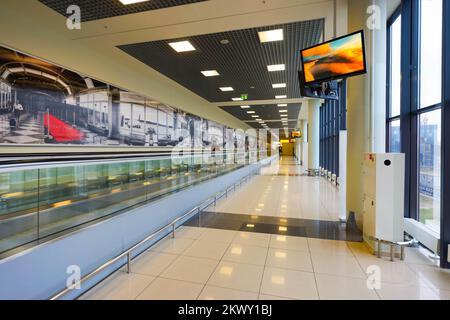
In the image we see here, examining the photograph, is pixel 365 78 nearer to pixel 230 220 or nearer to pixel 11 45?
pixel 230 220

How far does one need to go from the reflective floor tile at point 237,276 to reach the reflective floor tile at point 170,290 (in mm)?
216

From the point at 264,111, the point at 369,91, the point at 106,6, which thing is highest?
the point at 264,111

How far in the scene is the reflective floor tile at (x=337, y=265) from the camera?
2.74 m

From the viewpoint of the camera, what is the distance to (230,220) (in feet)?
15.9

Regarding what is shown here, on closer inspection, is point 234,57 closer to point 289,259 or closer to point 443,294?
point 289,259

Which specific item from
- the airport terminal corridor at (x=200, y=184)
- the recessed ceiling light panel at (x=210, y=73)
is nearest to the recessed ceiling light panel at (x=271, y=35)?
the airport terminal corridor at (x=200, y=184)

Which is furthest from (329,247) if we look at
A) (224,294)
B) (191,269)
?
(191,269)

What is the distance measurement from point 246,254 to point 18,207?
2690 mm

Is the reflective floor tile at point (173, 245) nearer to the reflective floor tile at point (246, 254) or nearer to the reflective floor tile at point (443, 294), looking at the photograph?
the reflective floor tile at point (246, 254)

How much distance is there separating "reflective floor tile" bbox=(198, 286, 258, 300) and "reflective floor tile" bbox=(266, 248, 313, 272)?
68cm

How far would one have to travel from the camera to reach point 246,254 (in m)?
3.24

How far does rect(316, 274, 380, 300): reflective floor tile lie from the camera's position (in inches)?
90.0
